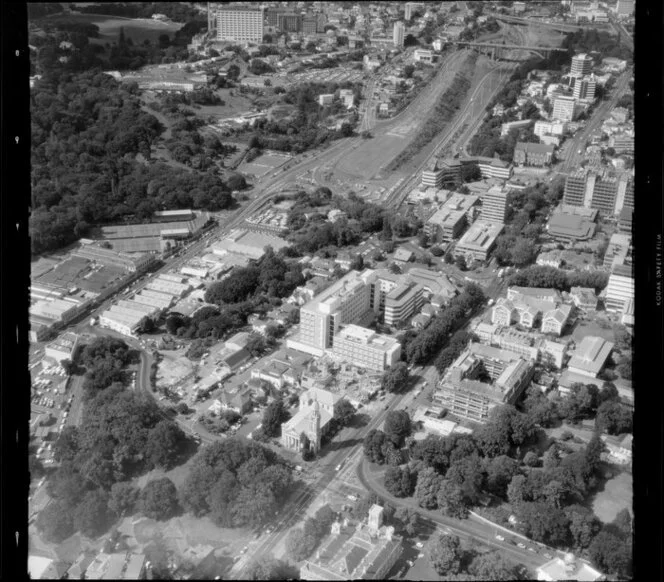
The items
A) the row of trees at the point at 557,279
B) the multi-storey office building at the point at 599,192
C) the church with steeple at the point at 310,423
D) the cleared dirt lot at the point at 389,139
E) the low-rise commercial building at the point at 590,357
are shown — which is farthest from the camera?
the cleared dirt lot at the point at 389,139

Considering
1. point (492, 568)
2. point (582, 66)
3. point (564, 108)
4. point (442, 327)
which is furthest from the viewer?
point (582, 66)

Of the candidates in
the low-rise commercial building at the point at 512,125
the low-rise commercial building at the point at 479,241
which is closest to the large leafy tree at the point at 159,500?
the low-rise commercial building at the point at 479,241

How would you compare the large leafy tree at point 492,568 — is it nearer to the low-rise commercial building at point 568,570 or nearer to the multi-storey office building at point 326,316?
Answer: the low-rise commercial building at point 568,570

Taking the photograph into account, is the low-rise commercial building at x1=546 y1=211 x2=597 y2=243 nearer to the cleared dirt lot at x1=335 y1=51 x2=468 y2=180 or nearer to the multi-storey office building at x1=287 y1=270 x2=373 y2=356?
the cleared dirt lot at x1=335 y1=51 x2=468 y2=180

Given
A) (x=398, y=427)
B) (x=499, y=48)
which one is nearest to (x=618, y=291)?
(x=398, y=427)

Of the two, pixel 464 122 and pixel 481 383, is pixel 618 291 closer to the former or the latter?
pixel 481 383

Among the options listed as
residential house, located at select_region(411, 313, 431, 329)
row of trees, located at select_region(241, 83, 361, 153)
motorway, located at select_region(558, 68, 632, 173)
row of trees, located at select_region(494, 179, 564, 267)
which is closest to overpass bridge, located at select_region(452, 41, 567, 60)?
motorway, located at select_region(558, 68, 632, 173)
